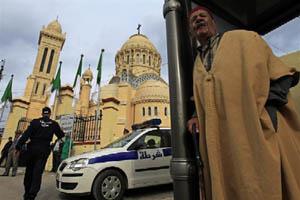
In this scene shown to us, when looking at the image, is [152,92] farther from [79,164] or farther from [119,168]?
[79,164]

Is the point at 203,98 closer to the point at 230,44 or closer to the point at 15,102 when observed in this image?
the point at 230,44

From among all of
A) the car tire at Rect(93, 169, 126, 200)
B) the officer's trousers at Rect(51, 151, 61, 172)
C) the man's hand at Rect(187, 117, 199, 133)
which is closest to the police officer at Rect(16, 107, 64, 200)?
the car tire at Rect(93, 169, 126, 200)

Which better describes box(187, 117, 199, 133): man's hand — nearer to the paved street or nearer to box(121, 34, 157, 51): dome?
the paved street

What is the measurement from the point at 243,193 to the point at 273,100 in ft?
1.76

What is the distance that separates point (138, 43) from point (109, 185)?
4018 centimetres

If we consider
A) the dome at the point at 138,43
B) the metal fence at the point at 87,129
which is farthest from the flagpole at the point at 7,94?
the dome at the point at 138,43

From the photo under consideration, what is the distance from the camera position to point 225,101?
1219 mm

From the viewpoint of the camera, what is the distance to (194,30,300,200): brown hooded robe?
1082 millimetres

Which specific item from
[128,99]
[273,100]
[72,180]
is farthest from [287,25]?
[128,99]

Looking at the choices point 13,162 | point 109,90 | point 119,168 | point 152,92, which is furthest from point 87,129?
point 109,90

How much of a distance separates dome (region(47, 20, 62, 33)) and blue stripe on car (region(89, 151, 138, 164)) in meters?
42.6

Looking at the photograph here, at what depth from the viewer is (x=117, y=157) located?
16.7ft

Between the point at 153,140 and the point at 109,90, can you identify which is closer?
the point at 153,140

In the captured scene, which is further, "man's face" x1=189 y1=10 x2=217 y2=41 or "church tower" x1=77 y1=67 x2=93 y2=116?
"church tower" x1=77 y1=67 x2=93 y2=116
